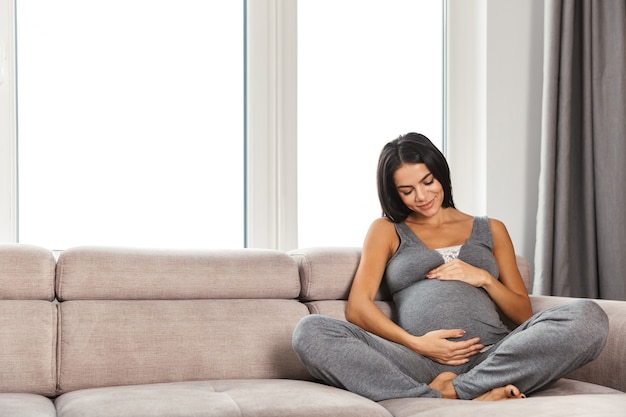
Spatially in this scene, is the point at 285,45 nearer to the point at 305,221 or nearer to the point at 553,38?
the point at 305,221

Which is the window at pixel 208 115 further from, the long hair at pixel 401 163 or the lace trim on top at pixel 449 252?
the lace trim on top at pixel 449 252

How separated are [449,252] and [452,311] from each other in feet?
0.78

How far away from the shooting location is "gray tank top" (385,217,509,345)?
8.19 ft

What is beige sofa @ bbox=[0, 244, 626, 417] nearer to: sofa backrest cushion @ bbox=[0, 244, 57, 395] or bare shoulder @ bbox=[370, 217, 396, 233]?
sofa backrest cushion @ bbox=[0, 244, 57, 395]

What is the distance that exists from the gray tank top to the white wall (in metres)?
0.78

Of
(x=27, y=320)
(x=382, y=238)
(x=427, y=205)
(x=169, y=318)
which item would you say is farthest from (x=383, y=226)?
(x=27, y=320)

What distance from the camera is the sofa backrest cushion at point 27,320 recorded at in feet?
7.55

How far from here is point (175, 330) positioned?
8.13 feet

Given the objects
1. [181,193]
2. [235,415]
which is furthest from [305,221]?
Result: [235,415]

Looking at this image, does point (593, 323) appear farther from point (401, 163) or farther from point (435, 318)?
point (401, 163)

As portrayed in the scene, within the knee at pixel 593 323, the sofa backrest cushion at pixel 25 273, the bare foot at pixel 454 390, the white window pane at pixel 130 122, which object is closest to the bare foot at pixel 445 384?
the bare foot at pixel 454 390

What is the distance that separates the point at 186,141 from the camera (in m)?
3.24

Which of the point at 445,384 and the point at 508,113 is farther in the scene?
the point at 508,113

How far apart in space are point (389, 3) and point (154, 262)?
63.1 inches
